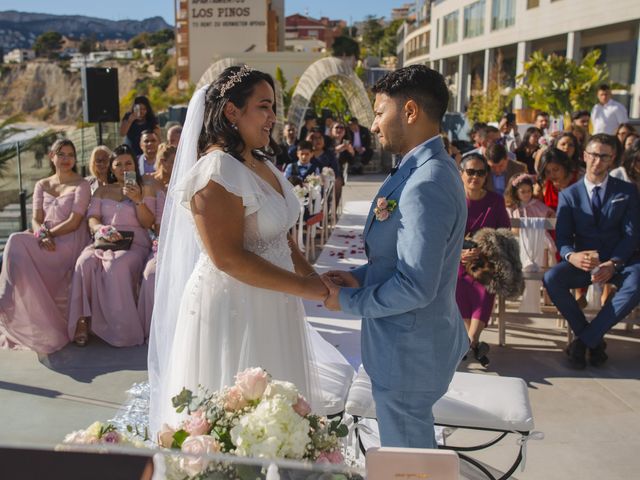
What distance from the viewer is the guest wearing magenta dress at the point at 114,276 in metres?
5.81

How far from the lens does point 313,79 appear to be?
17.9 metres

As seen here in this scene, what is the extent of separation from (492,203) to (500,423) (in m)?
2.86

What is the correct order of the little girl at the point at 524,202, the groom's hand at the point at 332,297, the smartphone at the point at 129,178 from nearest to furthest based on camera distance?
1. the groom's hand at the point at 332,297
2. the smartphone at the point at 129,178
3. the little girl at the point at 524,202

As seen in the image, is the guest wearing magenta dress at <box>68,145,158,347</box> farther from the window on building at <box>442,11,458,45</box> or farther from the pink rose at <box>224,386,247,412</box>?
the window on building at <box>442,11,458,45</box>

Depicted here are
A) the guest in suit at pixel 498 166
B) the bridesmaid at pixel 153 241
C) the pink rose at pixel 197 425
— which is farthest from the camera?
the guest in suit at pixel 498 166

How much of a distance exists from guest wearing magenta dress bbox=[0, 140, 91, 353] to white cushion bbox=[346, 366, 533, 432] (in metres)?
3.47

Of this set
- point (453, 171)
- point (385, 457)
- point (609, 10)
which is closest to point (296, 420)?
point (385, 457)

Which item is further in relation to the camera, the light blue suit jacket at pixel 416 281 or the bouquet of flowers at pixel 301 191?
the bouquet of flowers at pixel 301 191

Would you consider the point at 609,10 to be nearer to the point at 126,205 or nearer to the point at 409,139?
the point at 126,205

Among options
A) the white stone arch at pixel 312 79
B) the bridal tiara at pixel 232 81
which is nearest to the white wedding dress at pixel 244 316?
the bridal tiara at pixel 232 81

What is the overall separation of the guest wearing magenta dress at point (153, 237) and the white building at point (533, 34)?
1992 cm

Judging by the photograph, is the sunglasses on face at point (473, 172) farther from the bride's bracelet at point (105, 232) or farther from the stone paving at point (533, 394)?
the bride's bracelet at point (105, 232)

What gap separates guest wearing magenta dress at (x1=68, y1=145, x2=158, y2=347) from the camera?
19.1ft

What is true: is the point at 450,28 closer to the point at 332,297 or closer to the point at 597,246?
the point at 597,246
